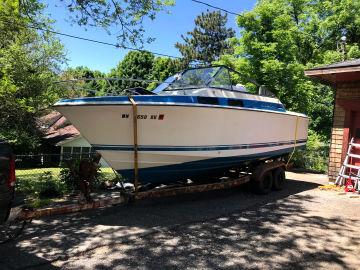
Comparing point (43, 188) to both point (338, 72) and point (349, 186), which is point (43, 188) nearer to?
point (349, 186)

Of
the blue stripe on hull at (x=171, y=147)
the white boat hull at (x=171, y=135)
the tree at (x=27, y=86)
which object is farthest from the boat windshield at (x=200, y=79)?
the tree at (x=27, y=86)

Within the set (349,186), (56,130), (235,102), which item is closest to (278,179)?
(349,186)

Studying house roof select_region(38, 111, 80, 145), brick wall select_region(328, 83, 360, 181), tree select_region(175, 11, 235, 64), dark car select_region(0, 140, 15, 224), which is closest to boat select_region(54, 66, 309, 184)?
dark car select_region(0, 140, 15, 224)

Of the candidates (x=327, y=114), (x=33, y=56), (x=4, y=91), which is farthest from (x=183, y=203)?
(x=33, y=56)

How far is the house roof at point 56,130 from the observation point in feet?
110

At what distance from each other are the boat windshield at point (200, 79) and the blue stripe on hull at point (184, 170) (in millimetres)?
1636

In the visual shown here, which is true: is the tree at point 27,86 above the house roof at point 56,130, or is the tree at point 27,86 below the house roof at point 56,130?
above

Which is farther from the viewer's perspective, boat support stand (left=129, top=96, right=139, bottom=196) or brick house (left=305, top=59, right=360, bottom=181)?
brick house (left=305, top=59, right=360, bottom=181)

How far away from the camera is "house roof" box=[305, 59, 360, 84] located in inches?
388

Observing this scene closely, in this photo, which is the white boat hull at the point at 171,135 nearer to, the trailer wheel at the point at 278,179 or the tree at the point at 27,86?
the trailer wheel at the point at 278,179

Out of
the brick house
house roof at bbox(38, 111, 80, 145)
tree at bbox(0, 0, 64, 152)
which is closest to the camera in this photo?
the brick house

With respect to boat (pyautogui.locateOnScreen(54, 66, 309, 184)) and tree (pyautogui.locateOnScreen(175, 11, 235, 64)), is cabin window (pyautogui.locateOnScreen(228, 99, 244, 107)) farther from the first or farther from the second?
tree (pyautogui.locateOnScreen(175, 11, 235, 64))

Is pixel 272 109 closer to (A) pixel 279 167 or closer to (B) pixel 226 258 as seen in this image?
(A) pixel 279 167

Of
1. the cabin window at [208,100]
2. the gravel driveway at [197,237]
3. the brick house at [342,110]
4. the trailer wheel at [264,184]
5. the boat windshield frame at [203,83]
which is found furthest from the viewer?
the brick house at [342,110]
